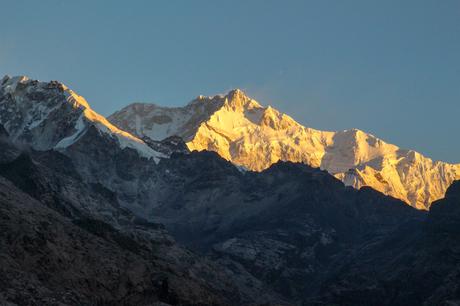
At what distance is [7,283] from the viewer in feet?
552

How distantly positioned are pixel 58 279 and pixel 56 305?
124 feet

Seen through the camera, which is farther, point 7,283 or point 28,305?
point 7,283

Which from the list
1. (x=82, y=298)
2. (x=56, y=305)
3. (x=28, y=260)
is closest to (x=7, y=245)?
(x=28, y=260)

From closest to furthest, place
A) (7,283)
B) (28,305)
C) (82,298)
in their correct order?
(28,305), (7,283), (82,298)

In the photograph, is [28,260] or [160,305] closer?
[160,305]

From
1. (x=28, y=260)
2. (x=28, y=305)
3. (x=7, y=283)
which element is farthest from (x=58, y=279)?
(x=28, y=305)

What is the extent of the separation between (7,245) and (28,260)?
5.74 meters

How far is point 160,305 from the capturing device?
166m

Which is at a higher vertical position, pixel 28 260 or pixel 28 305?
pixel 28 260

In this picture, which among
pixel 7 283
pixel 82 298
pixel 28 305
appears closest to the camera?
pixel 28 305

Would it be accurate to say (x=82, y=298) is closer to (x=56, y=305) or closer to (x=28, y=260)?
(x=28, y=260)

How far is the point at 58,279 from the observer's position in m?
198

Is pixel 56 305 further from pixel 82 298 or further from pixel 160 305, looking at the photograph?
pixel 82 298

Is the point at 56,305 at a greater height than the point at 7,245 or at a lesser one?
lesser
